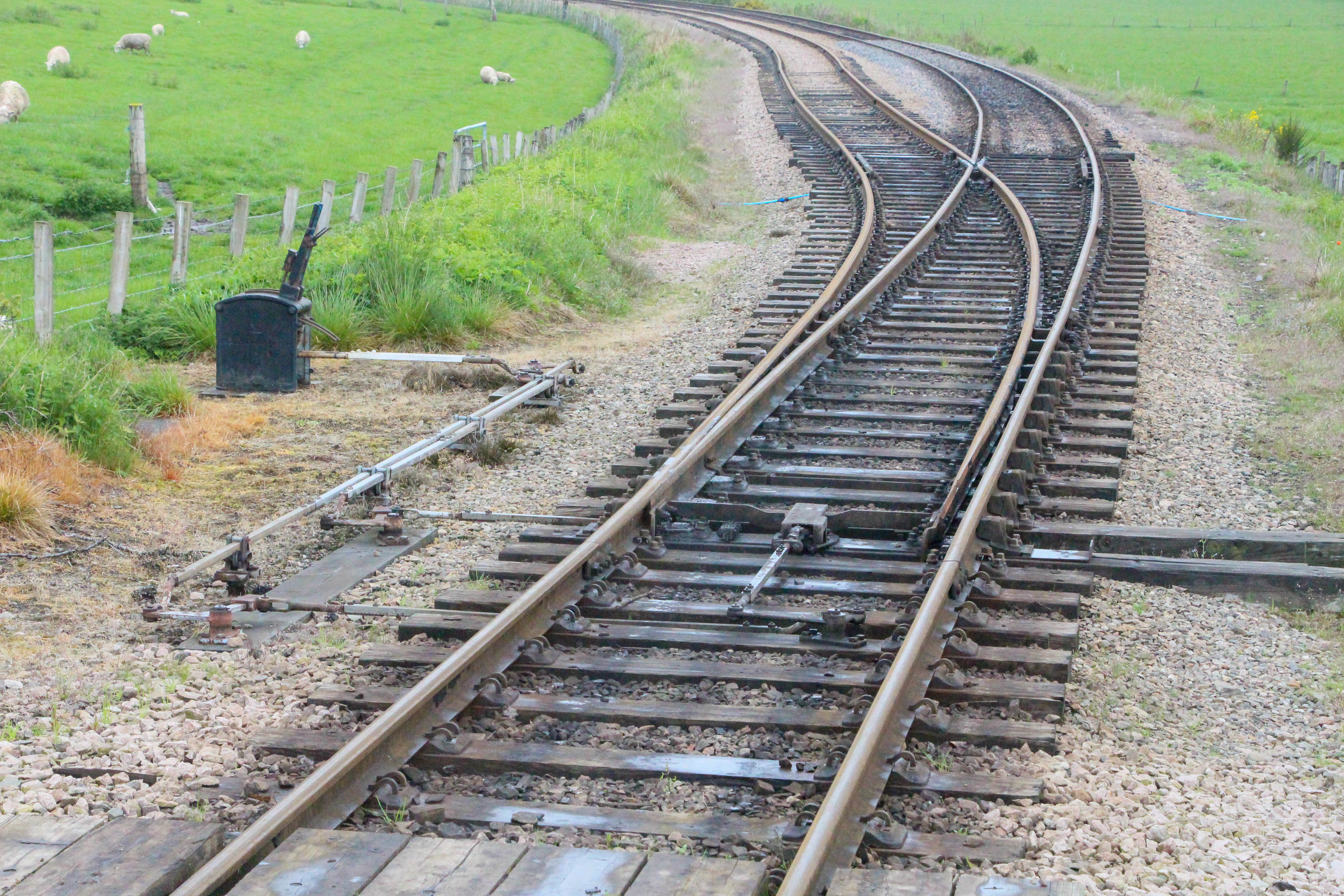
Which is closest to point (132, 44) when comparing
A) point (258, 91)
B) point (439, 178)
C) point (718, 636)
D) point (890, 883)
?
point (258, 91)

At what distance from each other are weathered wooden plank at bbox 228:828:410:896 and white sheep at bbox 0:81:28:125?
28.6 meters

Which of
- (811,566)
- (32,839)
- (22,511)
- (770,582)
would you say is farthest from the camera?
(22,511)

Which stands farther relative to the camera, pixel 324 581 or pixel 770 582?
pixel 324 581

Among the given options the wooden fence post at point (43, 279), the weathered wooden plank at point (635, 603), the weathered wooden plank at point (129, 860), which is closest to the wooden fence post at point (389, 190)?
the wooden fence post at point (43, 279)

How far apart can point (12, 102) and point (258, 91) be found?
8339mm

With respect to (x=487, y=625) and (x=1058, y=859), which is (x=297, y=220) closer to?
(x=487, y=625)

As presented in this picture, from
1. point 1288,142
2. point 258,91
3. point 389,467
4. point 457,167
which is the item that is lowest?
point 258,91

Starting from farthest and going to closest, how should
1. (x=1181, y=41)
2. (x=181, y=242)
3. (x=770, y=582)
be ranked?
(x=1181, y=41), (x=181, y=242), (x=770, y=582)

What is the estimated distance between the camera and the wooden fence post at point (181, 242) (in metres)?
14.2

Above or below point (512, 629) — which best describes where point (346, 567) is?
below

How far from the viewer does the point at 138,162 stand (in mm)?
23391

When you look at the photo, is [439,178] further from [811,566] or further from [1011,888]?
[1011,888]

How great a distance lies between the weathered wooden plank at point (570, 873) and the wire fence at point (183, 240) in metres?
7.22

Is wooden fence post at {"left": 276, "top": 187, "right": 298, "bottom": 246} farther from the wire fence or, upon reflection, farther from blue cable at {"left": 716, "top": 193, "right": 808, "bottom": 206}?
blue cable at {"left": 716, "top": 193, "right": 808, "bottom": 206}
